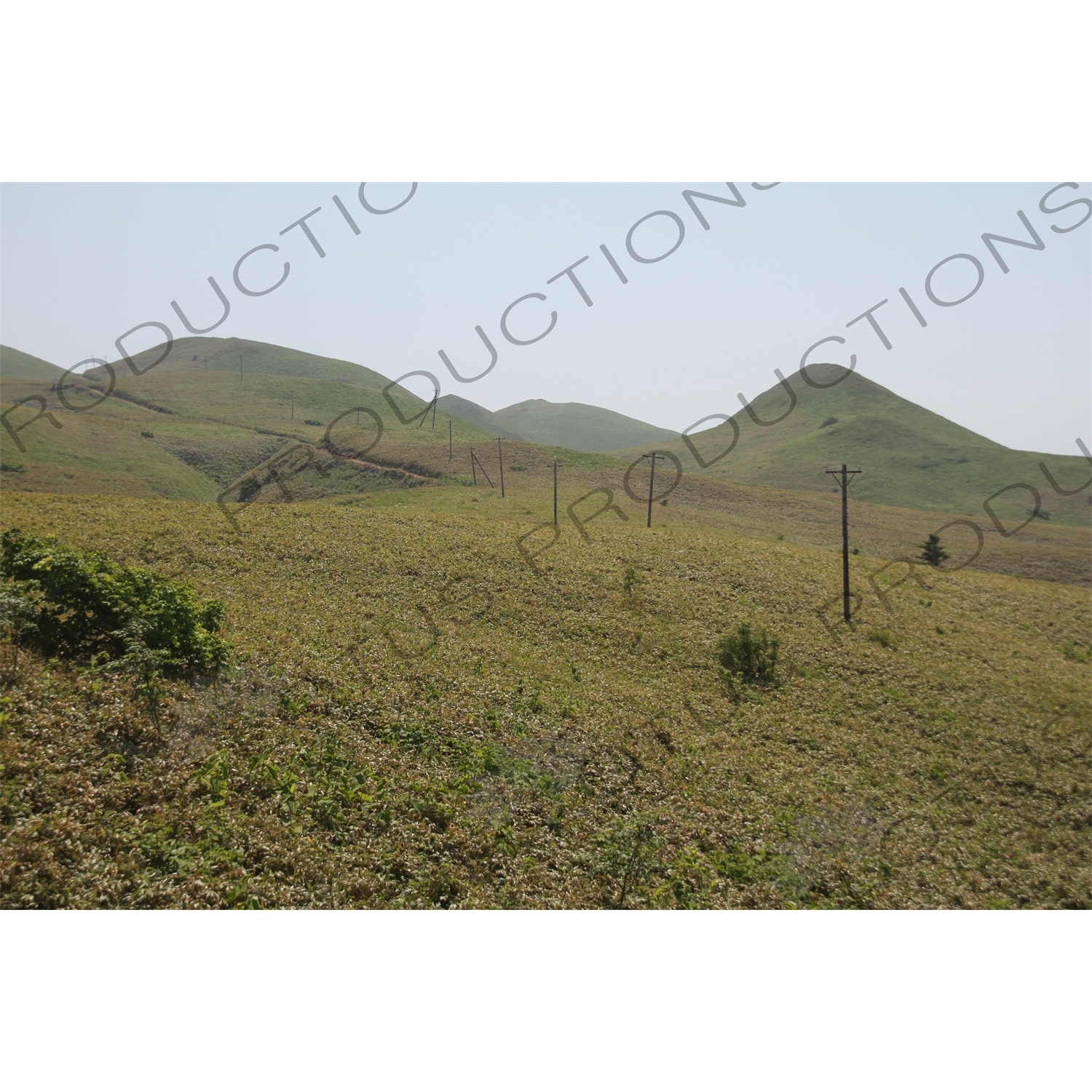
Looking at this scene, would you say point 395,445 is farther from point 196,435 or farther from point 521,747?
point 521,747

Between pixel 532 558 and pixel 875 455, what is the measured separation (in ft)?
416

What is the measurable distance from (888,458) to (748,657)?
129165mm

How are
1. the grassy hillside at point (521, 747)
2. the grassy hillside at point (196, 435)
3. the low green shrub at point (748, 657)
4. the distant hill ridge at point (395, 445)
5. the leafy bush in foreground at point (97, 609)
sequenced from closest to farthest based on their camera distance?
the grassy hillside at point (521, 747) → the leafy bush in foreground at point (97, 609) → the low green shrub at point (748, 657) → the grassy hillside at point (196, 435) → the distant hill ridge at point (395, 445)

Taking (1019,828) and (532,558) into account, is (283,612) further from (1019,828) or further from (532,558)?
(1019,828)

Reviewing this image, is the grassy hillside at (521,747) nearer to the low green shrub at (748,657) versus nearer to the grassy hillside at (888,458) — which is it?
the low green shrub at (748,657)

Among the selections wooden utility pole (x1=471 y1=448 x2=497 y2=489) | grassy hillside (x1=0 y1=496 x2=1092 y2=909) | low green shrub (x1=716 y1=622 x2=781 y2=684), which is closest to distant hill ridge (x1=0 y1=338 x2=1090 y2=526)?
wooden utility pole (x1=471 y1=448 x2=497 y2=489)

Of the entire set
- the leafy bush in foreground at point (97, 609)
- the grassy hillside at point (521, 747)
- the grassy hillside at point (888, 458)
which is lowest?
the grassy hillside at point (521, 747)

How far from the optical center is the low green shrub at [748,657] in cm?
2425

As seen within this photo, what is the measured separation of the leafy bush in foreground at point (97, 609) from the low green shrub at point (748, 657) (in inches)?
704

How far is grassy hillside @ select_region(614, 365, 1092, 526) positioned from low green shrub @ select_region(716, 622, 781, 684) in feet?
313

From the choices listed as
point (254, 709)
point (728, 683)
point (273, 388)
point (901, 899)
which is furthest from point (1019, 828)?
point (273, 388)

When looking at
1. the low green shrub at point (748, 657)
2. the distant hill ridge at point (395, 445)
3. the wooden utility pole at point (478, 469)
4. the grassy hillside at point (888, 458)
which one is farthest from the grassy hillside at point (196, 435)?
the low green shrub at point (748, 657)

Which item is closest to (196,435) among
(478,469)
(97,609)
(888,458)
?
(478,469)

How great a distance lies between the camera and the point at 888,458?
437ft
